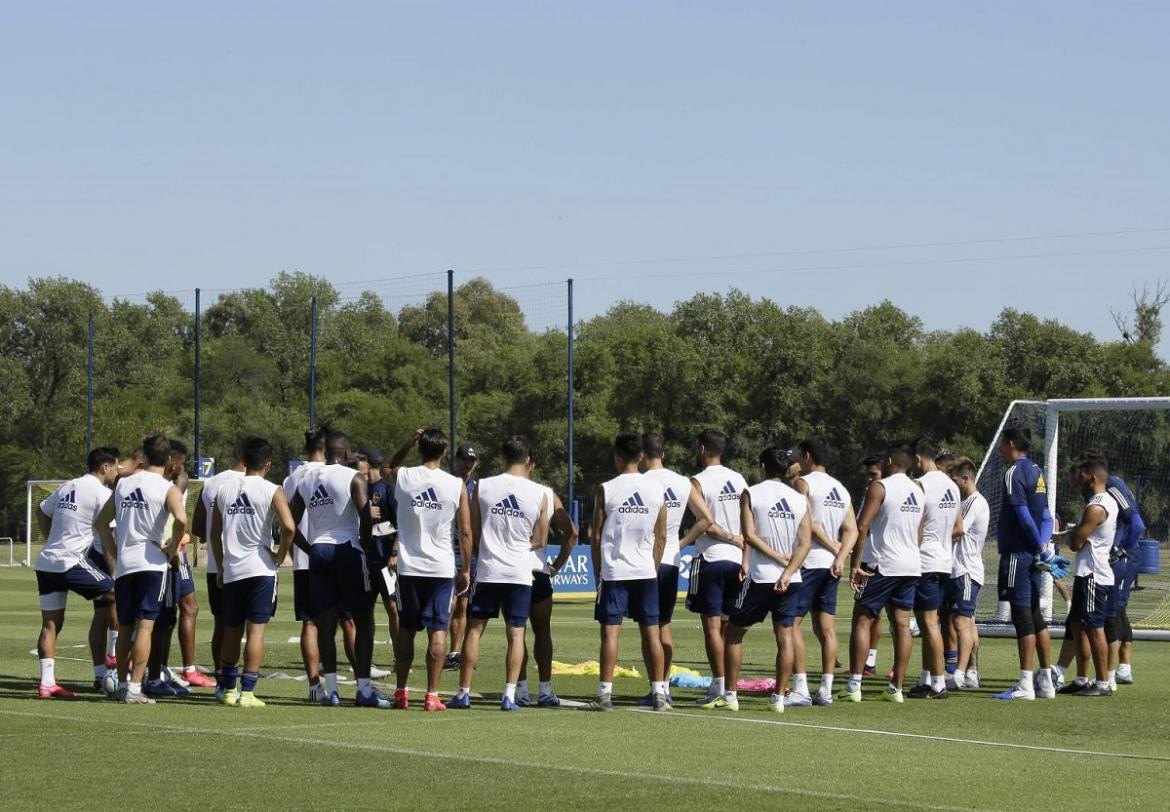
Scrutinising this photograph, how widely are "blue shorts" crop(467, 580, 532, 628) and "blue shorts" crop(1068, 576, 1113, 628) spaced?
4.87m

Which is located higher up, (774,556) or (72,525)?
(72,525)

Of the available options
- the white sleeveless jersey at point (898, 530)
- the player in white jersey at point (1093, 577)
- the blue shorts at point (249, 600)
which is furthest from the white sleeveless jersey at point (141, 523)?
the player in white jersey at point (1093, 577)

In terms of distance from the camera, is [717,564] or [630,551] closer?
[630,551]

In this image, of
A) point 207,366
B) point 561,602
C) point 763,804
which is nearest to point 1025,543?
point 763,804

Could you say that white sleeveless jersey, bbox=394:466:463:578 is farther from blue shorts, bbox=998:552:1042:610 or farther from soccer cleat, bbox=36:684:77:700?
blue shorts, bbox=998:552:1042:610

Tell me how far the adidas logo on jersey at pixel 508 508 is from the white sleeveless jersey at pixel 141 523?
2447mm

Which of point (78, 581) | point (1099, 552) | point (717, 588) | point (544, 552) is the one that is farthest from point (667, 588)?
point (78, 581)

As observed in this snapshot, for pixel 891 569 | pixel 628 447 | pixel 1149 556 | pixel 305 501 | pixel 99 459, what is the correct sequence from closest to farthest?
pixel 628 447, pixel 305 501, pixel 891 569, pixel 99 459, pixel 1149 556

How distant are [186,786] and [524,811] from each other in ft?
5.98

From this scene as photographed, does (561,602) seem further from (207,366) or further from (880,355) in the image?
(207,366)

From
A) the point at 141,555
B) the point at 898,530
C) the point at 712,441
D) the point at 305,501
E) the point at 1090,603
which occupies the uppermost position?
the point at 712,441

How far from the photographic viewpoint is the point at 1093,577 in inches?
549

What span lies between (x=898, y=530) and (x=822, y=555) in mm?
748

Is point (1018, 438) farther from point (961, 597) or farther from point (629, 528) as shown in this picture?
point (629, 528)
